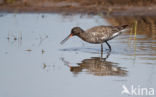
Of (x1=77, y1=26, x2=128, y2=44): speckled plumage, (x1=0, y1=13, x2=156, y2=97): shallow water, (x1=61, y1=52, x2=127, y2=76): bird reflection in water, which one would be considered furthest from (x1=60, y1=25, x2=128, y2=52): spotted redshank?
(x1=61, y1=52, x2=127, y2=76): bird reflection in water

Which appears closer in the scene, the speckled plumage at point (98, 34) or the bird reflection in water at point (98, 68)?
the bird reflection in water at point (98, 68)

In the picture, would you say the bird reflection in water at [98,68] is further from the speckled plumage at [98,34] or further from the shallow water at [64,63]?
the speckled plumage at [98,34]

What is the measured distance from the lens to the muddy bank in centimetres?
1784

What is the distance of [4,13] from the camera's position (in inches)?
701

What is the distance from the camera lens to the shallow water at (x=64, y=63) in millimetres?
8703

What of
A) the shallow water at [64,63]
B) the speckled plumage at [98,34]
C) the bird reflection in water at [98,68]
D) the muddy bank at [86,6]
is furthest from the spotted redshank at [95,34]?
the muddy bank at [86,6]

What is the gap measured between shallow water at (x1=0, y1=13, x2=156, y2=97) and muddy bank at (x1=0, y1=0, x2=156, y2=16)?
6.40 ft

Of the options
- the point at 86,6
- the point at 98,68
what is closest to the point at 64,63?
the point at 98,68

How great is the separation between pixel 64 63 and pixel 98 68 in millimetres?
940

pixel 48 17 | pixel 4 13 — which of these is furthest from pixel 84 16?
pixel 4 13

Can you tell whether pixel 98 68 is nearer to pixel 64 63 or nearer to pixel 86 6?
pixel 64 63

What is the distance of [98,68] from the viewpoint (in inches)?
404

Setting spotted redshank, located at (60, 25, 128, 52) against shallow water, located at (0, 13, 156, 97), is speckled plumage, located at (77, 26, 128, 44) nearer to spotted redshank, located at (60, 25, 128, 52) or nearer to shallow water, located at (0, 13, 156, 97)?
spotted redshank, located at (60, 25, 128, 52)

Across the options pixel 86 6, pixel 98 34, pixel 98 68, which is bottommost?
pixel 98 68
